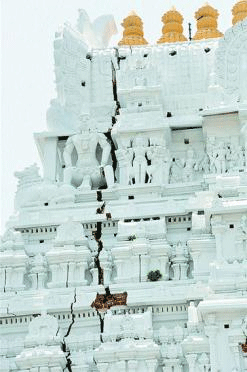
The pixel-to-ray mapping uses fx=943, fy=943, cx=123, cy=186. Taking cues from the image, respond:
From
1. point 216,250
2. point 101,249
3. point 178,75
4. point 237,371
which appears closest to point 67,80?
point 178,75

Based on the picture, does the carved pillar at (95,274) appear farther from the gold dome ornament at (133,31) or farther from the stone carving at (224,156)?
the gold dome ornament at (133,31)

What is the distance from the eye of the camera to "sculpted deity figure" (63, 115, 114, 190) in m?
25.9

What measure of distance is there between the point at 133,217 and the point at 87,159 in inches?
132

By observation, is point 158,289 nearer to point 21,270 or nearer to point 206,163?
point 21,270

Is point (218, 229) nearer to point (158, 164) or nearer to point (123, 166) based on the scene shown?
point (158, 164)

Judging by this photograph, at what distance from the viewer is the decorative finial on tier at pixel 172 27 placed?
3312 centimetres

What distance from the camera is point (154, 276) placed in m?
21.9

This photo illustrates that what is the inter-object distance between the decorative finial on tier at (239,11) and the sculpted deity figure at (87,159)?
→ 7.59 m

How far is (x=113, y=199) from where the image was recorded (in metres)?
25.2

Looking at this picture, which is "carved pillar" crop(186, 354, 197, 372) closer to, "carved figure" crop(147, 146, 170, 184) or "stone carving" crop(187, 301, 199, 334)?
"stone carving" crop(187, 301, 199, 334)

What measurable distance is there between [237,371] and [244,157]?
852 centimetres


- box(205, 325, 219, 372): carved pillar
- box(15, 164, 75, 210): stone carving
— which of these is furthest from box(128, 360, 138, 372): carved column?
box(15, 164, 75, 210): stone carving

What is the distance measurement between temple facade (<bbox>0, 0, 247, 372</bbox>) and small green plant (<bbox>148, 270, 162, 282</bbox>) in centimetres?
21

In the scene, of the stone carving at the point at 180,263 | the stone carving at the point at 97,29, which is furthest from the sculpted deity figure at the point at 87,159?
the stone carving at the point at 97,29
